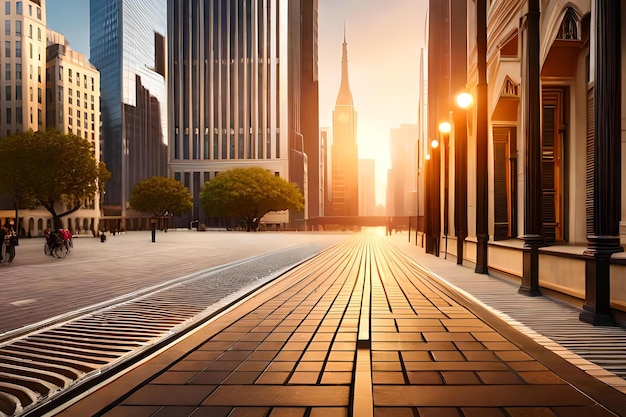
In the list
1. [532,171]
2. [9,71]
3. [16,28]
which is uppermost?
[16,28]

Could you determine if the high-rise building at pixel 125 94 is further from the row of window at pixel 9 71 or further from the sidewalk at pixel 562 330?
the sidewalk at pixel 562 330

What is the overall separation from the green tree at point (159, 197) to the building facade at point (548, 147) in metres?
67.6

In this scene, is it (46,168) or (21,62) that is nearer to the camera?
(46,168)

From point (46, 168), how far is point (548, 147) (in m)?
49.6

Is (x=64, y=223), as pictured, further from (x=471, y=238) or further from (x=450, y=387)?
(x=450, y=387)

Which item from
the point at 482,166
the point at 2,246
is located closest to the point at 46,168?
the point at 2,246

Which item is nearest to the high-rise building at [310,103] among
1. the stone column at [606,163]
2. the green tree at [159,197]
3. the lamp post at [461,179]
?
the green tree at [159,197]

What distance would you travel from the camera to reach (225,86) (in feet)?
344

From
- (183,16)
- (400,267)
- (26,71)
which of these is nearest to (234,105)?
(183,16)

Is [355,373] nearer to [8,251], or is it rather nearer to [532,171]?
[532,171]

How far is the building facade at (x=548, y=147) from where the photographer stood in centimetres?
755

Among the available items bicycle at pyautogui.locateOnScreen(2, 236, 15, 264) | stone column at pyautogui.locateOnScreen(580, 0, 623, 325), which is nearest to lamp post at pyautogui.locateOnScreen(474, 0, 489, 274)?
stone column at pyautogui.locateOnScreen(580, 0, 623, 325)

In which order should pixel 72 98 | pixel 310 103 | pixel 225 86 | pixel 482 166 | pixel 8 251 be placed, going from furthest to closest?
pixel 310 103, pixel 225 86, pixel 72 98, pixel 8 251, pixel 482 166

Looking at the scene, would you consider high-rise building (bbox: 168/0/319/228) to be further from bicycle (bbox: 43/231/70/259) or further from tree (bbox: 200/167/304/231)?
bicycle (bbox: 43/231/70/259)
